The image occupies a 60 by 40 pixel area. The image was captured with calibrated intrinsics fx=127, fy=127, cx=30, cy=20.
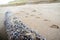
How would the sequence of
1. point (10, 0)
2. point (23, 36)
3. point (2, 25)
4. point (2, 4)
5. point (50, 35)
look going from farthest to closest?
1. point (10, 0)
2. point (2, 4)
3. point (2, 25)
4. point (50, 35)
5. point (23, 36)

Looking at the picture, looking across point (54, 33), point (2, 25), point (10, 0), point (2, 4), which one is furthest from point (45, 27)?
point (10, 0)

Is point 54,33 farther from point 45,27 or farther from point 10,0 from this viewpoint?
point 10,0

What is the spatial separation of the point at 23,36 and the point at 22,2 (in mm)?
1896

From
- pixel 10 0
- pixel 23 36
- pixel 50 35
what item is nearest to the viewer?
pixel 23 36

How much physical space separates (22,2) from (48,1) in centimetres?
60

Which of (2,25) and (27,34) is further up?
(27,34)

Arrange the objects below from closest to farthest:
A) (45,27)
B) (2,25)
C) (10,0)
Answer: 1. (45,27)
2. (2,25)
3. (10,0)

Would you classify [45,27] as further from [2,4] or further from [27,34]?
[2,4]

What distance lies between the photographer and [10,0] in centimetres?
280

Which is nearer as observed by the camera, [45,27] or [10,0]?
[45,27]

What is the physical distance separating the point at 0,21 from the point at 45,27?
655 millimetres

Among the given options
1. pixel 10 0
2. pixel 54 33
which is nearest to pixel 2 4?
pixel 10 0

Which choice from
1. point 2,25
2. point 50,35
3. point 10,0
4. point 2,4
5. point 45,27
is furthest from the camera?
point 10,0

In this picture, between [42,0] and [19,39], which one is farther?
[42,0]
